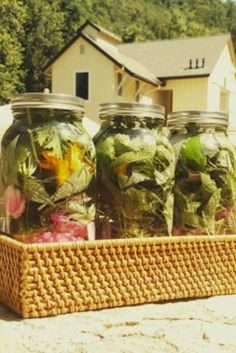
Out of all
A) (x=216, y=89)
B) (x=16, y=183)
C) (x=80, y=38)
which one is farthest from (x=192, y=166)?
(x=216, y=89)

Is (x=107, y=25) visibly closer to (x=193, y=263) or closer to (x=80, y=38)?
(x=80, y=38)

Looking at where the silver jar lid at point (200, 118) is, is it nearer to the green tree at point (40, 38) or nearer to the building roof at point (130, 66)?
the building roof at point (130, 66)

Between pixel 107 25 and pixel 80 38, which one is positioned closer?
pixel 80 38

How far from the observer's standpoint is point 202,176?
0.98 meters

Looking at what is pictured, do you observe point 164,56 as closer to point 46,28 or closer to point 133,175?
point 46,28

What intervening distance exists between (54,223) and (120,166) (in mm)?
147

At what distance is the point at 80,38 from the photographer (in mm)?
15922

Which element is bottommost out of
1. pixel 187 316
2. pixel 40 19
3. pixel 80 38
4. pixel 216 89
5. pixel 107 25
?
pixel 187 316

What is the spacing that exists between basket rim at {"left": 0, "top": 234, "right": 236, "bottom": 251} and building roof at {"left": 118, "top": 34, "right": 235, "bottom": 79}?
1591cm

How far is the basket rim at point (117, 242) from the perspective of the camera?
806mm

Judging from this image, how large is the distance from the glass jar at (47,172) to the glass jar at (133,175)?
1.5 inches

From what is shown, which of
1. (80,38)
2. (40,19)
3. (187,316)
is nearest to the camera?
(187,316)

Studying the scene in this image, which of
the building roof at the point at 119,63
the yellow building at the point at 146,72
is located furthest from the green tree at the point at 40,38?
the building roof at the point at 119,63

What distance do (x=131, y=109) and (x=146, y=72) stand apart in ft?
54.0
